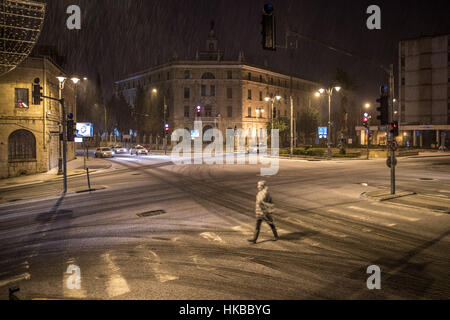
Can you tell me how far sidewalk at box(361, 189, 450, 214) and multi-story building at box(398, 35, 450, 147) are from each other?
57.4 m

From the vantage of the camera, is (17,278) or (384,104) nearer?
(17,278)

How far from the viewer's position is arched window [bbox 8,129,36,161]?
2577 centimetres

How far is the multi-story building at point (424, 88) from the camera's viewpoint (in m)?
67.9

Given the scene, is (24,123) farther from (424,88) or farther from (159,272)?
(424,88)

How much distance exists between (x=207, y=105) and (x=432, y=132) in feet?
155

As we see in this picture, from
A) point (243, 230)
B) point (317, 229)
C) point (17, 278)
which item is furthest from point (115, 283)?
point (317, 229)

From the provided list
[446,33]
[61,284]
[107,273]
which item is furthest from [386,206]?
[446,33]

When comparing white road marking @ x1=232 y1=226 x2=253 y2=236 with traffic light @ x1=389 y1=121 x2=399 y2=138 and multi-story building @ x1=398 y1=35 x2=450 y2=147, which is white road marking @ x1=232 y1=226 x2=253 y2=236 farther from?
multi-story building @ x1=398 y1=35 x2=450 y2=147

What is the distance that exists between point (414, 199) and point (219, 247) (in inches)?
404

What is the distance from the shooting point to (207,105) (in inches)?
2781

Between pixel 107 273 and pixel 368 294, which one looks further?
pixel 107 273

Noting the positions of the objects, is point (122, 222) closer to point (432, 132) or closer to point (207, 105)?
point (207, 105)

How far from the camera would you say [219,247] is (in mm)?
8289
